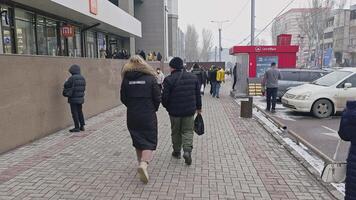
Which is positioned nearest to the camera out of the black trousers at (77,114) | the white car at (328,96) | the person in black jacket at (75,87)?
the person in black jacket at (75,87)

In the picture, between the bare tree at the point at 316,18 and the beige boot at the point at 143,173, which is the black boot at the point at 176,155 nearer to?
the beige boot at the point at 143,173

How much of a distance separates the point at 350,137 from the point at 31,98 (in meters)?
6.35

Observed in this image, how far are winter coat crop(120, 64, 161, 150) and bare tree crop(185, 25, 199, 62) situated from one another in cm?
9272

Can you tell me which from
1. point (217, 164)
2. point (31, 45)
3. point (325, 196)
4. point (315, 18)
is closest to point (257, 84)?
point (31, 45)

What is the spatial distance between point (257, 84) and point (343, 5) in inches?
1740

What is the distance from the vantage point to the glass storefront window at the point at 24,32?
1441 centimetres

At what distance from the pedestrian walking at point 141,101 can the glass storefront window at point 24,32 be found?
11158 millimetres

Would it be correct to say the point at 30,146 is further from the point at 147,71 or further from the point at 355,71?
the point at 355,71

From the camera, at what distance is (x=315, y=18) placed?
164ft

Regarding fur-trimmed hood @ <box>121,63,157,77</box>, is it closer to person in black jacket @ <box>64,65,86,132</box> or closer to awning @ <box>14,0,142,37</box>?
person in black jacket @ <box>64,65,86,132</box>

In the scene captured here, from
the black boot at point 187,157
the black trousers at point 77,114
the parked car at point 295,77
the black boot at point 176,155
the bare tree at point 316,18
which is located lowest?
the black boot at point 176,155

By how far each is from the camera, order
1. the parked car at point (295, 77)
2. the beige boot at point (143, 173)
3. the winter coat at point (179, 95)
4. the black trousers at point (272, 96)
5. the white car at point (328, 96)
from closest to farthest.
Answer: the beige boot at point (143, 173) → the winter coat at point (179, 95) → the white car at point (328, 96) → the black trousers at point (272, 96) → the parked car at point (295, 77)

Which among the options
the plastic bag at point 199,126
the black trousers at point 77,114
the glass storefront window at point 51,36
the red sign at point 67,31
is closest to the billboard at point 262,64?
the red sign at point 67,31

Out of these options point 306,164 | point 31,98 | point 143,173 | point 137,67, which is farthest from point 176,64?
point 31,98
